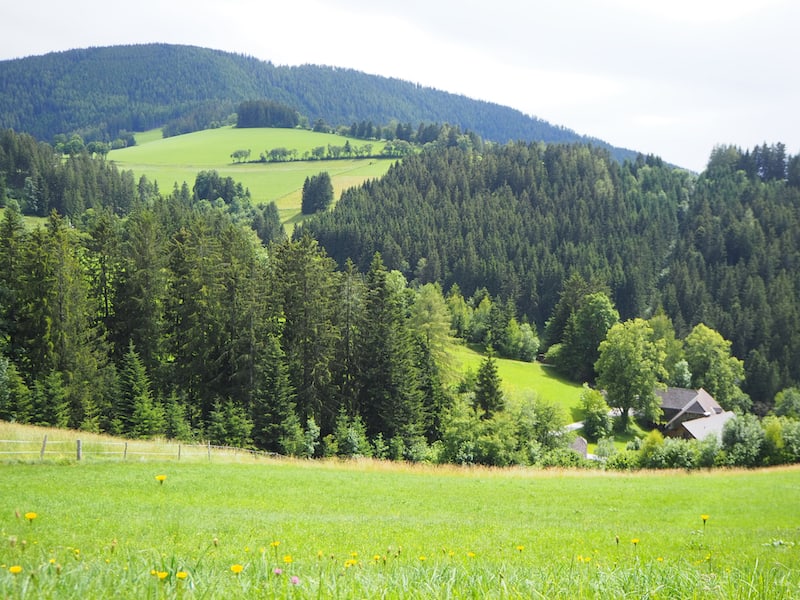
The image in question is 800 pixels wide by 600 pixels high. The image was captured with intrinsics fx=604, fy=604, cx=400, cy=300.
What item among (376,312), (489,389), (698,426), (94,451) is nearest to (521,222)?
(698,426)

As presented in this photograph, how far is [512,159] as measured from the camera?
189750mm

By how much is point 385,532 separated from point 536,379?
260 feet

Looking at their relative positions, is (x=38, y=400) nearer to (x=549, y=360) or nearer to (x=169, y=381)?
(x=169, y=381)

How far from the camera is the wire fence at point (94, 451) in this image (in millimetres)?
24609

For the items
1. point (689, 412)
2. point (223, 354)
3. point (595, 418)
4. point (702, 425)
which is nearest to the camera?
point (223, 354)

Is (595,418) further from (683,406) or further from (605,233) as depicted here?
(605,233)

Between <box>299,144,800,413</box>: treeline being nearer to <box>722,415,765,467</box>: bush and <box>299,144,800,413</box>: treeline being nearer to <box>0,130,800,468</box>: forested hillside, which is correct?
<box>0,130,800,468</box>: forested hillside

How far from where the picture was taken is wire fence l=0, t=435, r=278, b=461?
80.7ft

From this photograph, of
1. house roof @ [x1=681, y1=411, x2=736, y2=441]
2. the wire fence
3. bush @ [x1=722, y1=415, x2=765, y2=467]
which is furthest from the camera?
house roof @ [x1=681, y1=411, x2=736, y2=441]

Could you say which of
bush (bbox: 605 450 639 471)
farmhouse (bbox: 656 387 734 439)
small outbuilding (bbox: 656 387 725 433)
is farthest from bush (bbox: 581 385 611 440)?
bush (bbox: 605 450 639 471)

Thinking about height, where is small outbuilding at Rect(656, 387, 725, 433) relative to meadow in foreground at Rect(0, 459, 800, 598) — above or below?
below

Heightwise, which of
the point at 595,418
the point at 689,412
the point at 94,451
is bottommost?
the point at 689,412

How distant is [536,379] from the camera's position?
297ft

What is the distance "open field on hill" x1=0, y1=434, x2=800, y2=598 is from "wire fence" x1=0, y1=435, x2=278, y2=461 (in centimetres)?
85
